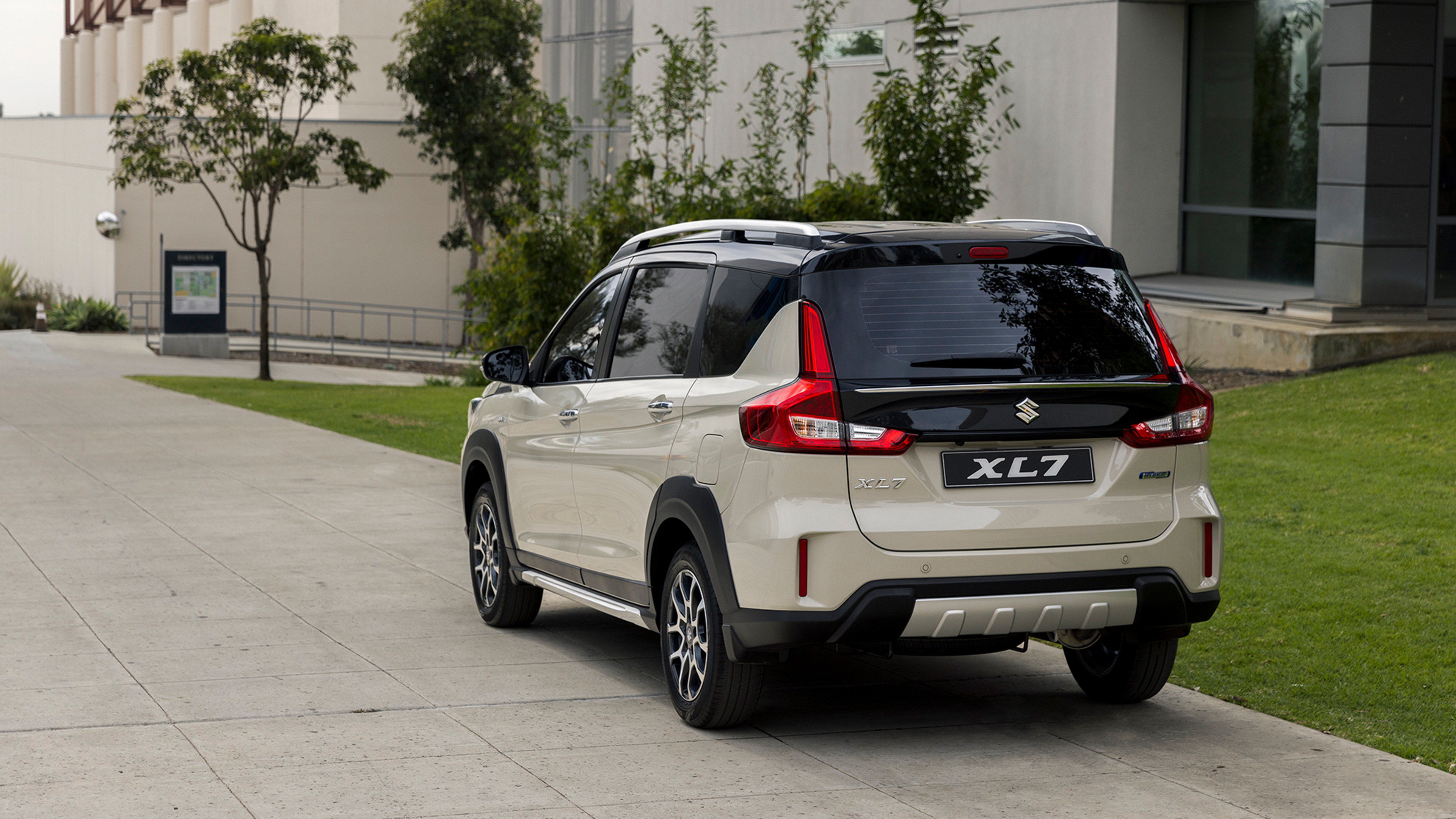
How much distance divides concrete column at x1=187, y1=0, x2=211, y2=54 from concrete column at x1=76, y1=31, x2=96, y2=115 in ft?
68.3

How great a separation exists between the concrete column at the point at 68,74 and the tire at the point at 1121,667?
88.8 m

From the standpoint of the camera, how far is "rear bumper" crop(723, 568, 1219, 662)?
18.1 feet

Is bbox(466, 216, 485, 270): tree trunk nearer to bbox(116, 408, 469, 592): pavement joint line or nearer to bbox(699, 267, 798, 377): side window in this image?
bbox(116, 408, 469, 592): pavement joint line

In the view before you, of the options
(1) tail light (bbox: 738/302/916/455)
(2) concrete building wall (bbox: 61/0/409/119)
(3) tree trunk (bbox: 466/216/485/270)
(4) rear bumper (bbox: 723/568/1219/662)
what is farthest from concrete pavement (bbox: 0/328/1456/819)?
(3) tree trunk (bbox: 466/216/485/270)

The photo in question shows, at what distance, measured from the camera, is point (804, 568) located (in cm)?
552

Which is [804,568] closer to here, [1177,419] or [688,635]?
[688,635]

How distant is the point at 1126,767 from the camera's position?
5680 millimetres

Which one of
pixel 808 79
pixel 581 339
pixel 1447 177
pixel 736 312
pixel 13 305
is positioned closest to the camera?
pixel 736 312

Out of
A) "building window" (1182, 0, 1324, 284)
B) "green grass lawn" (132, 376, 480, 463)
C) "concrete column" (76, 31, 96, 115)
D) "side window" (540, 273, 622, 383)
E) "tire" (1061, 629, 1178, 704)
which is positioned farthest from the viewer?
"concrete column" (76, 31, 96, 115)

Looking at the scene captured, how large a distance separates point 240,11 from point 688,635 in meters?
56.7

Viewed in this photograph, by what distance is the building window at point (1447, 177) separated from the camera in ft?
58.3

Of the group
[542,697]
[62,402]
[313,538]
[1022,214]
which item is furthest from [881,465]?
[62,402]

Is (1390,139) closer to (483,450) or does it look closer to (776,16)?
(776,16)

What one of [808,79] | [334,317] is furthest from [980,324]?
[334,317]
